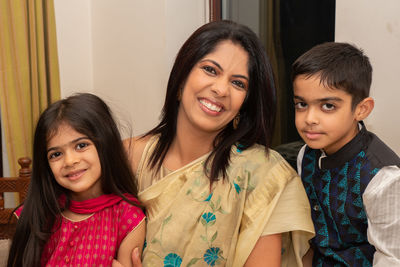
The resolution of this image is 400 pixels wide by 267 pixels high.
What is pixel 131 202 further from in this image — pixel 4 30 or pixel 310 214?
pixel 4 30

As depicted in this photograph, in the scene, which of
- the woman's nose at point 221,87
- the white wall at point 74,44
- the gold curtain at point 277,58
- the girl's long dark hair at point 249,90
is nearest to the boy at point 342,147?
the girl's long dark hair at point 249,90

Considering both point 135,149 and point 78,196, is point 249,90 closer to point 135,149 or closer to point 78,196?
point 135,149

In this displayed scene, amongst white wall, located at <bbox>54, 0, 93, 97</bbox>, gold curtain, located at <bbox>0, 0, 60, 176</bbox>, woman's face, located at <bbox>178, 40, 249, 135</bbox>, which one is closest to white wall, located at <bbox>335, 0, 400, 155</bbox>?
woman's face, located at <bbox>178, 40, 249, 135</bbox>

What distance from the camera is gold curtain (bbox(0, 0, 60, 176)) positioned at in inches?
117

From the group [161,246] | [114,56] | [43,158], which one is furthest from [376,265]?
[114,56]

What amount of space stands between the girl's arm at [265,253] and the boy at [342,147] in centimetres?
16

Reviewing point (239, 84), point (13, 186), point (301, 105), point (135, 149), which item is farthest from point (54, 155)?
point (301, 105)

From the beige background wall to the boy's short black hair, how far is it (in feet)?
1.03

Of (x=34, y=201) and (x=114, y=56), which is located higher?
(x=114, y=56)

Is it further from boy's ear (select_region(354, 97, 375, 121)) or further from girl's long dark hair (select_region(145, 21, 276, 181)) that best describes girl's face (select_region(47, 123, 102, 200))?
boy's ear (select_region(354, 97, 375, 121))

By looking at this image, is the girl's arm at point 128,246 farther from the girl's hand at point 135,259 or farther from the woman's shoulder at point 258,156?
the woman's shoulder at point 258,156

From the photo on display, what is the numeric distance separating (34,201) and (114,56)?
197cm

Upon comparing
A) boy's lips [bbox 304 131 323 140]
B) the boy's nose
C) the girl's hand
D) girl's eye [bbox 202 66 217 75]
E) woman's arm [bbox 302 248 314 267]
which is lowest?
woman's arm [bbox 302 248 314 267]

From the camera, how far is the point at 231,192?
1.46 meters
